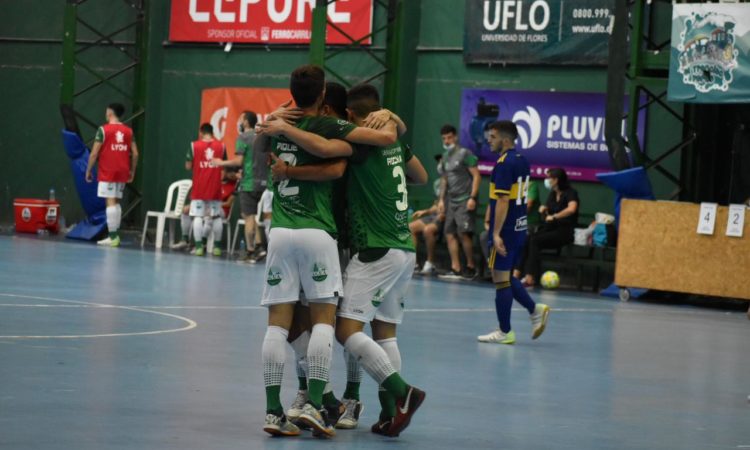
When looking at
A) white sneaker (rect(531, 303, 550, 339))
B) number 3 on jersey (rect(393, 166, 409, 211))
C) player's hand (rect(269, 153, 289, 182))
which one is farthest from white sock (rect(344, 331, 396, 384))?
white sneaker (rect(531, 303, 550, 339))

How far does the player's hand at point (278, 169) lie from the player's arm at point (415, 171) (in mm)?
837

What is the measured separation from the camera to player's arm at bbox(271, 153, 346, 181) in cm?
662

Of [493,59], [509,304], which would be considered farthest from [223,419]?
[493,59]

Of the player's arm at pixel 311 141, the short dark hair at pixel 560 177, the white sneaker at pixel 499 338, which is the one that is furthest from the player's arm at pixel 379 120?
the short dark hair at pixel 560 177

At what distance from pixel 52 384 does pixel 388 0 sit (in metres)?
15.2

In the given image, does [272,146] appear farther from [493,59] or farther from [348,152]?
[493,59]

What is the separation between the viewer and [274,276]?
6621 millimetres

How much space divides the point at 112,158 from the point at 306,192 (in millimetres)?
15748

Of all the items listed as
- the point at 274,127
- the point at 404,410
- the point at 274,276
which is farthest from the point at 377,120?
the point at 404,410

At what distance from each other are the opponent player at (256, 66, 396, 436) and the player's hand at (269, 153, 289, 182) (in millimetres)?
36

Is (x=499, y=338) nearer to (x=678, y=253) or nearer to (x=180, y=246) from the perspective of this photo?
(x=678, y=253)

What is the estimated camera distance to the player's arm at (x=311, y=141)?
655 centimetres

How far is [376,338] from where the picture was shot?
280 inches

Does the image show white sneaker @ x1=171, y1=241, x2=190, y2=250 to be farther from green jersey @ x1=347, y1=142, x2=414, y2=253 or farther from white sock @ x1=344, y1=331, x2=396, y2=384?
white sock @ x1=344, y1=331, x2=396, y2=384
